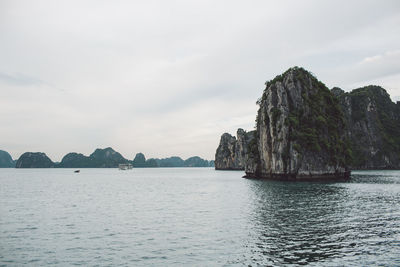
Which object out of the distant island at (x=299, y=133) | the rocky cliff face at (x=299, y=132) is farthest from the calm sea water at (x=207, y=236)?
the rocky cliff face at (x=299, y=132)

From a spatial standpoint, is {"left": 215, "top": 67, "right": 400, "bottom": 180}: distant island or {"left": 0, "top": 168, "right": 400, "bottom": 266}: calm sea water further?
{"left": 215, "top": 67, "right": 400, "bottom": 180}: distant island

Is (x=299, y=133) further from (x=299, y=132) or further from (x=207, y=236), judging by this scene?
(x=207, y=236)

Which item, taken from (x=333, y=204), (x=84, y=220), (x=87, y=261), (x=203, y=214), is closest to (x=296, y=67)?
(x=333, y=204)

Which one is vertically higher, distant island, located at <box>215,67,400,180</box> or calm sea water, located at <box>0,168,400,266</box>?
distant island, located at <box>215,67,400,180</box>

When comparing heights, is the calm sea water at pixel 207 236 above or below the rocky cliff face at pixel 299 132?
below

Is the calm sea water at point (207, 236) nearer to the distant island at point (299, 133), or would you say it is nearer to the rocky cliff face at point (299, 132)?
the distant island at point (299, 133)

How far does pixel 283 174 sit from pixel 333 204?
58.2 meters

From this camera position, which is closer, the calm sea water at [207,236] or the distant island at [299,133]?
the calm sea water at [207,236]

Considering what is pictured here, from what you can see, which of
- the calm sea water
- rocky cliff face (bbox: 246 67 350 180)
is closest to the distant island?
rocky cliff face (bbox: 246 67 350 180)

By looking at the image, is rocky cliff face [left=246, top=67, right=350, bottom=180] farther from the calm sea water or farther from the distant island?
the calm sea water

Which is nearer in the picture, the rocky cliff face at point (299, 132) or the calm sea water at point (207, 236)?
the calm sea water at point (207, 236)

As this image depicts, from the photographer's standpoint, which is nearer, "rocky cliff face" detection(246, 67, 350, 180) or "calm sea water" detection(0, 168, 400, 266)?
"calm sea water" detection(0, 168, 400, 266)

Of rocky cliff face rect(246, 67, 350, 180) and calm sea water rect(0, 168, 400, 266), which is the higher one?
rocky cliff face rect(246, 67, 350, 180)

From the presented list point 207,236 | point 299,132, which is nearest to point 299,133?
point 299,132
